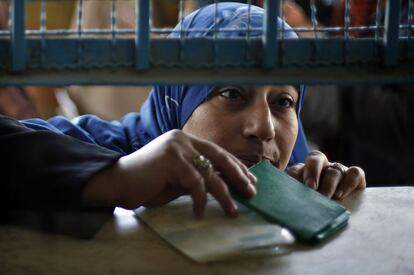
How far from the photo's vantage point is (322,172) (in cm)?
118

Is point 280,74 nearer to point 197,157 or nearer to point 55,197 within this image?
point 197,157

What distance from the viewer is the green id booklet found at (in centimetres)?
90


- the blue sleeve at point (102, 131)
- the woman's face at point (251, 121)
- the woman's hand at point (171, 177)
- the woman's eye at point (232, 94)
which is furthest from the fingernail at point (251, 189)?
the blue sleeve at point (102, 131)

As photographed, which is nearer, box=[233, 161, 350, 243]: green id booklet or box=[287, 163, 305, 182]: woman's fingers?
box=[233, 161, 350, 243]: green id booklet

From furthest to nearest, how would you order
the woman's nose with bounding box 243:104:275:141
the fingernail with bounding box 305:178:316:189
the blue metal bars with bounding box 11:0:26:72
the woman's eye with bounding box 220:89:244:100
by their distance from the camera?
the woman's eye with bounding box 220:89:244:100, the woman's nose with bounding box 243:104:275:141, the fingernail with bounding box 305:178:316:189, the blue metal bars with bounding box 11:0:26:72

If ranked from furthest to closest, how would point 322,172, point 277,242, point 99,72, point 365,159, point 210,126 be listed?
point 365,159
point 210,126
point 322,172
point 277,242
point 99,72

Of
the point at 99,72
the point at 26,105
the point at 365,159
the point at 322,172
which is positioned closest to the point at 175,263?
the point at 99,72

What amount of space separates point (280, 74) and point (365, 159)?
2.92 metres

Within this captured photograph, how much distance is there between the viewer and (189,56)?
745 millimetres

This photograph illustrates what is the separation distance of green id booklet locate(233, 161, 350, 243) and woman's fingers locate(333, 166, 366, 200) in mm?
131

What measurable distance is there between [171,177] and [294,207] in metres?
0.17

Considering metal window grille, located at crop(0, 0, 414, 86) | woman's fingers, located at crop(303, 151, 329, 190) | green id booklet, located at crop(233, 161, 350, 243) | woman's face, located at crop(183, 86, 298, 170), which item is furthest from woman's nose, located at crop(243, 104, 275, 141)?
metal window grille, located at crop(0, 0, 414, 86)

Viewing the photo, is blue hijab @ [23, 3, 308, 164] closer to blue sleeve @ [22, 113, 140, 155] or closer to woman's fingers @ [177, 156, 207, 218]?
blue sleeve @ [22, 113, 140, 155]

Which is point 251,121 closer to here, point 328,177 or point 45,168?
point 328,177
